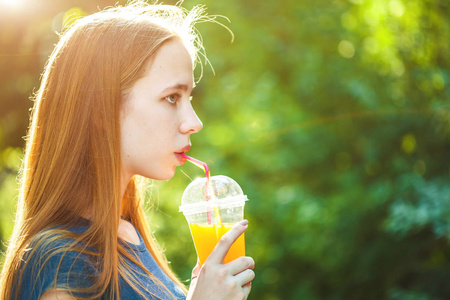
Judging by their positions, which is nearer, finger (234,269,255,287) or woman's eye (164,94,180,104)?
finger (234,269,255,287)

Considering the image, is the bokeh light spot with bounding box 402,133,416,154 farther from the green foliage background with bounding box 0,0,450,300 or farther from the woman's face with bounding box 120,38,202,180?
the woman's face with bounding box 120,38,202,180

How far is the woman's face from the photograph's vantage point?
146cm

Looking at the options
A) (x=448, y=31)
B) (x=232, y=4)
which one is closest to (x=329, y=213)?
(x=448, y=31)

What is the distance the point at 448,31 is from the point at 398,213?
1606 millimetres

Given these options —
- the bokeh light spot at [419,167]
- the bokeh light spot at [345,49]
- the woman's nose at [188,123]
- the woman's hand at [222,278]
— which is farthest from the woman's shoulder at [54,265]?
the bokeh light spot at [345,49]

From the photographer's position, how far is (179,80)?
4.87 feet

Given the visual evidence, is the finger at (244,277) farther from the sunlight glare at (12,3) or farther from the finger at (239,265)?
the sunlight glare at (12,3)

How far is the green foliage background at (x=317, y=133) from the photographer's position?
4113 millimetres

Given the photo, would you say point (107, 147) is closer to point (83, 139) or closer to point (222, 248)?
point (83, 139)

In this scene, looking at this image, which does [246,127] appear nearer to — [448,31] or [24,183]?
[448,31]

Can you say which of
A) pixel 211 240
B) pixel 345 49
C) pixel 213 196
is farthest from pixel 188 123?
pixel 345 49

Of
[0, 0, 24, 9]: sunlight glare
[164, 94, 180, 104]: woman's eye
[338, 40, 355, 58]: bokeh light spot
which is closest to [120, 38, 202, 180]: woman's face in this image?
[164, 94, 180, 104]: woman's eye

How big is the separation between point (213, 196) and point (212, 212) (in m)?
0.05

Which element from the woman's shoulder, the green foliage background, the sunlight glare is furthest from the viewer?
the green foliage background
